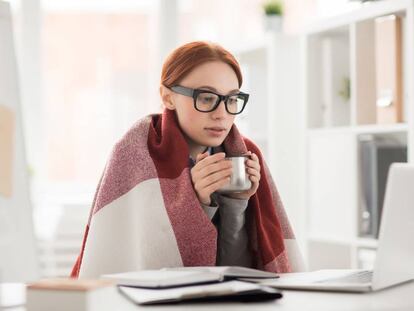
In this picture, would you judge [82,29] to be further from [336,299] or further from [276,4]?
[336,299]

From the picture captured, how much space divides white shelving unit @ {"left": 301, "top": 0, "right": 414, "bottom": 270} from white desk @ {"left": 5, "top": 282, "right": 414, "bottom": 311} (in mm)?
1632

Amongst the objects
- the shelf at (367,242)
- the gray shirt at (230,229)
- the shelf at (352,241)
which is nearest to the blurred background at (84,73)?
the shelf at (352,241)

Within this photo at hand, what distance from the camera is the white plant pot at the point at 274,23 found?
3.67m

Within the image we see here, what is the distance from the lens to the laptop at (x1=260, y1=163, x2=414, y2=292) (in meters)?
1.13

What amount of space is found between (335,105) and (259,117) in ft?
1.88

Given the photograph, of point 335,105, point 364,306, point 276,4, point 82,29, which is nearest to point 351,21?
point 335,105

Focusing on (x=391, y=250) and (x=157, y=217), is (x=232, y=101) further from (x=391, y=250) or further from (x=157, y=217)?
(x=391, y=250)

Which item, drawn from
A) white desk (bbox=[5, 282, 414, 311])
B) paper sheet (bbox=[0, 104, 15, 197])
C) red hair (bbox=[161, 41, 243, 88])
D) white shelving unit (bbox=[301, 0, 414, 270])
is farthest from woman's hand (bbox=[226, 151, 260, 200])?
white shelving unit (bbox=[301, 0, 414, 270])

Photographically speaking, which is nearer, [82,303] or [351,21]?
[82,303]

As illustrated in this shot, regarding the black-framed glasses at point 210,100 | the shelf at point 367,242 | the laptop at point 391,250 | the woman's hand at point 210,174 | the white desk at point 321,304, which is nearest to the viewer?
the white desk at point 321,304

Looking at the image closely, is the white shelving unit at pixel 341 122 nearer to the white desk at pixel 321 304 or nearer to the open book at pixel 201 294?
the white desk at pixel 321 304

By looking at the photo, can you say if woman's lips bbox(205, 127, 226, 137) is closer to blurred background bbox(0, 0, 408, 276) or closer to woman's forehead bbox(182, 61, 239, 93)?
woman's forehead bbox(182, 61, 239, 93)

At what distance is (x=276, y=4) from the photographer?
3752 mm

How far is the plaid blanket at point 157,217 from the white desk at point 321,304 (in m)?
0.43
